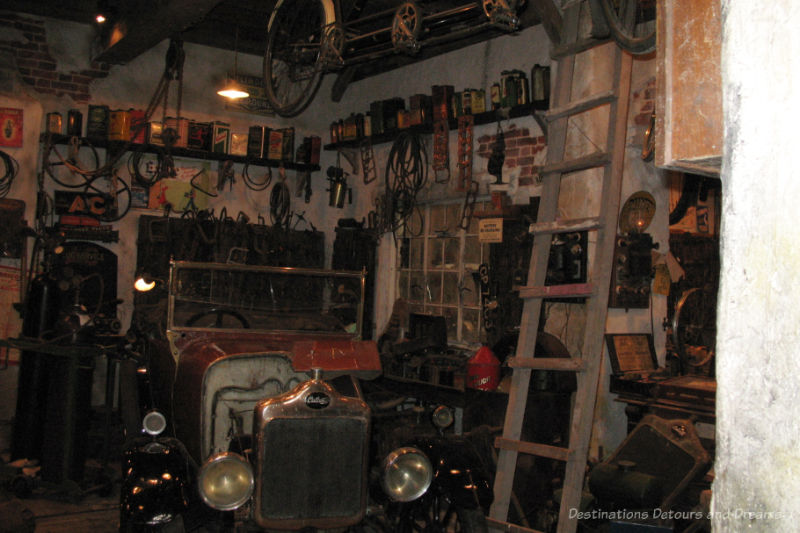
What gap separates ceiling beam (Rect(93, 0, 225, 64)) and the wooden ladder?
286 cm

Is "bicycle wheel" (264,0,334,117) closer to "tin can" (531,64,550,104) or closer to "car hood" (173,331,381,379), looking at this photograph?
Answer: "tin can" (531,64,550,104)

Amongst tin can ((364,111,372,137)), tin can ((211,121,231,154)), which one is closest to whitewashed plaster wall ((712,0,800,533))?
tin can ((364,111,372,137))

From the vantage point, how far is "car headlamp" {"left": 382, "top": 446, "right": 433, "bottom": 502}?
302 centimetres

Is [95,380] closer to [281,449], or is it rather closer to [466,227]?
[466,227]

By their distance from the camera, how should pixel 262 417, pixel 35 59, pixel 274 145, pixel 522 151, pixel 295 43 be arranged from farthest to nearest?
pixel 274 145
pixel 35 59
pixel 522 151
pixel 295 43
pixel 262 417

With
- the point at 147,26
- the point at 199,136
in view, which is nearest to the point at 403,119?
the point at 199,136

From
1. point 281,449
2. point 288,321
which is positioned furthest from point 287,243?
point 281,449

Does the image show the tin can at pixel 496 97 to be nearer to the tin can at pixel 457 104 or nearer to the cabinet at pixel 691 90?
the tin can at pixel 457 104

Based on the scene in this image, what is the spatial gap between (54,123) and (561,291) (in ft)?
18.1

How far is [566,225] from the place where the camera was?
12.0ft

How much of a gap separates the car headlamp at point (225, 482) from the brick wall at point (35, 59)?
18.7ft

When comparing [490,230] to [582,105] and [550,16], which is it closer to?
[550,16]

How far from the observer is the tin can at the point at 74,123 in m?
7.03

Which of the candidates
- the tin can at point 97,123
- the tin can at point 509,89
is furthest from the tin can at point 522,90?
the tin can at point 97,123
